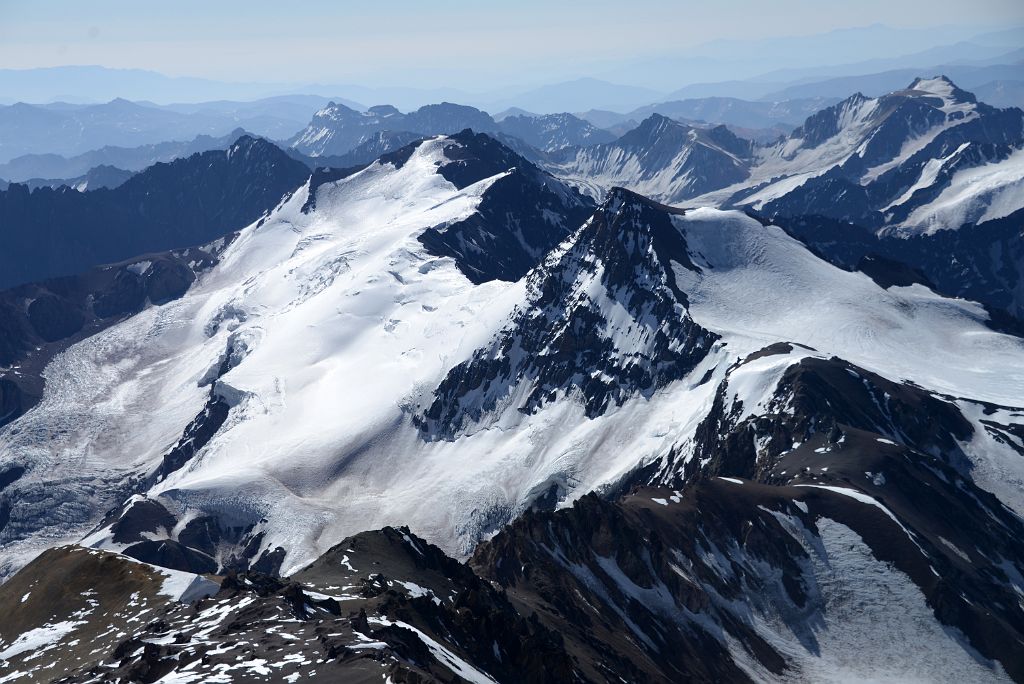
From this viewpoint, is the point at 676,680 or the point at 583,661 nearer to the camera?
the point at 583,661

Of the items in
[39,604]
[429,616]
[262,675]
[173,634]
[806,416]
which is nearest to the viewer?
[262,675]

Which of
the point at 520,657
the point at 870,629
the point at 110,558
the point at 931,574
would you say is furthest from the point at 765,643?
the point at 110,558

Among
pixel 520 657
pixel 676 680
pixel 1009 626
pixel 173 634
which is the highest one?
pixel 173 634

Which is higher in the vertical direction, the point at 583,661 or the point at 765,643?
the point at 583,661


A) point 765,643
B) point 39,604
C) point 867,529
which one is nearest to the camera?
point 39,604

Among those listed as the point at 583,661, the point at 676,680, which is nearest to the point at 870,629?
the point at 676,680

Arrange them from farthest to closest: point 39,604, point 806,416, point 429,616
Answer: point 806,416 < point 39,604 < point 429,616

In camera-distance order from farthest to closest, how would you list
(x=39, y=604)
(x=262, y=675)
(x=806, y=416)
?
(x=806, y=416)
(x=39, y=604)
(x=262, y=675)

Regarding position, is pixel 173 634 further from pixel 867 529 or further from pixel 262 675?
pixel 867 529

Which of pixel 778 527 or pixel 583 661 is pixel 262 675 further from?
pixel 778 527
